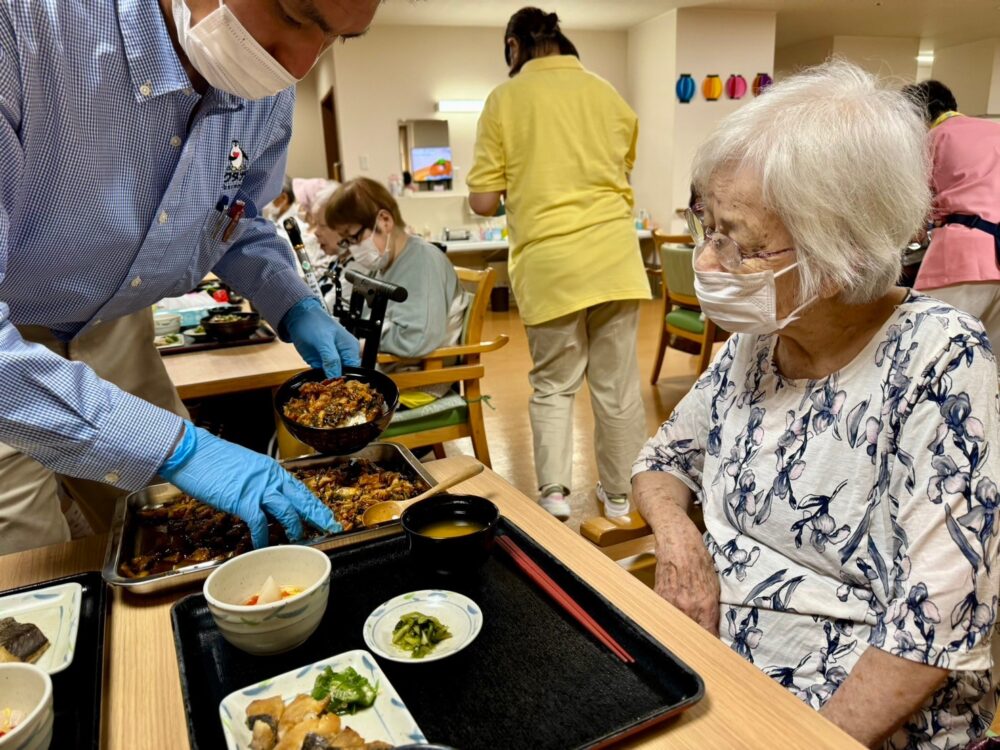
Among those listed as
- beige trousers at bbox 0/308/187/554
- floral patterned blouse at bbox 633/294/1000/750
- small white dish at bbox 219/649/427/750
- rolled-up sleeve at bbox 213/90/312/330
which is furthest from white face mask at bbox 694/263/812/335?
beige trousers at bbox 0/308/187/554

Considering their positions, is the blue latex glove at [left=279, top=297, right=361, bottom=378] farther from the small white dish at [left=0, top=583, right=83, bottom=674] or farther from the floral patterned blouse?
the floral patterned blouse

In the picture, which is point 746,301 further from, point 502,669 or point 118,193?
point 118,193

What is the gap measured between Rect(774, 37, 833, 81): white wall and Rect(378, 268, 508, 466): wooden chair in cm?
743

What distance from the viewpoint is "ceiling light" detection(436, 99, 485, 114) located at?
716 cm

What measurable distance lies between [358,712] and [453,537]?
26cm

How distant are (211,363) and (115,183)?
1.15 metres

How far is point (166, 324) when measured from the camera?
2525mm

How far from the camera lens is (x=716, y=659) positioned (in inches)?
30.6

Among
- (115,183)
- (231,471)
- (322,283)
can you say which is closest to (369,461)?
(231,471)

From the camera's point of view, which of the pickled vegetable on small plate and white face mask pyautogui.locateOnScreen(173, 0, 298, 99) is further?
white face mask pyautogui.locateOnScreen(173, 0, 298, 99)

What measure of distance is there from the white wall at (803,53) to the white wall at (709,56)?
1.45 m

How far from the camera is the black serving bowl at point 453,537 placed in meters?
0.91

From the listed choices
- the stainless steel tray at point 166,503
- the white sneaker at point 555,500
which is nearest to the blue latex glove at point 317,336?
the stainless steel tray at point 166,503

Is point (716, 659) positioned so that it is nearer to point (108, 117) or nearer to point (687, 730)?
point (687, 730)
